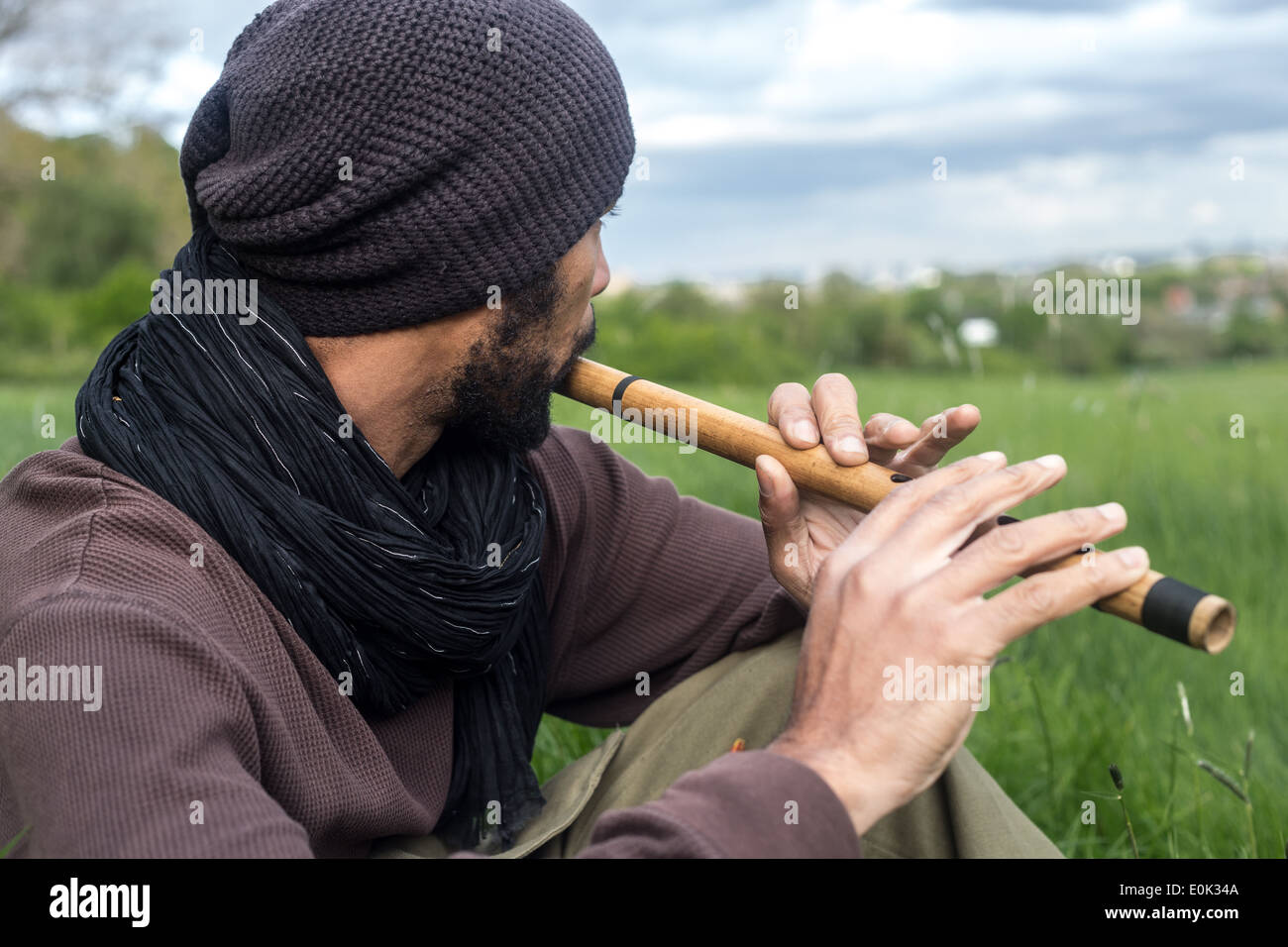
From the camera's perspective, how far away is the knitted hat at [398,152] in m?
1.77

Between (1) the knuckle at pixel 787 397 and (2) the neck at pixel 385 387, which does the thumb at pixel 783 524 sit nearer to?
(1) the knuckle at pixel 787 397

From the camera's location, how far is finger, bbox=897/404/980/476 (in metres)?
1.93

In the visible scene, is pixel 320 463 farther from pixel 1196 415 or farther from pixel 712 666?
pixel 1196 415

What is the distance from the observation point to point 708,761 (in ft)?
6.47

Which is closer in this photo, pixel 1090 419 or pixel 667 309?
pixel 1090 419

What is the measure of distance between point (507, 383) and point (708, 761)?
0.73 metres

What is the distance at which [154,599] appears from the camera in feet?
4.61

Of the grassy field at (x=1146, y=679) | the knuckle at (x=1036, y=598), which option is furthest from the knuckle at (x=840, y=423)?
the grassy field at (x=1146, y=679)

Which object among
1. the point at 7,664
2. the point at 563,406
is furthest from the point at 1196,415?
the point at 7,664

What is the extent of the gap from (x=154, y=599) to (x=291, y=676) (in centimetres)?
26

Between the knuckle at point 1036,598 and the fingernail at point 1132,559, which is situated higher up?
the fingernail at point 1132,559

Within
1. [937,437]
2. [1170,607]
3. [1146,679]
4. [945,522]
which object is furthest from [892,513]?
[1146,679]

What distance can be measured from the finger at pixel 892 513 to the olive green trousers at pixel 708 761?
20.7 inches

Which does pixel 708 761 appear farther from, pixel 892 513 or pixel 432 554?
pixel 892 513
